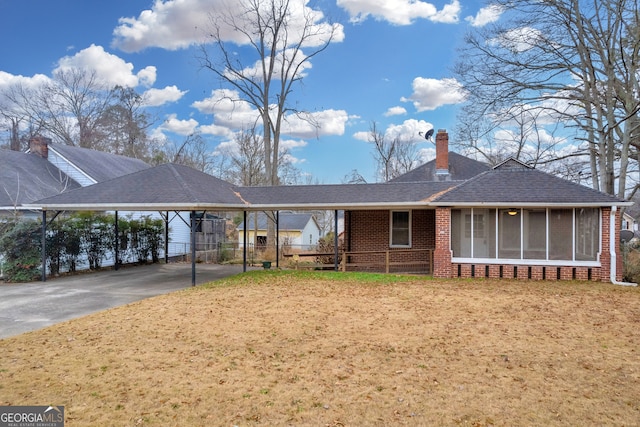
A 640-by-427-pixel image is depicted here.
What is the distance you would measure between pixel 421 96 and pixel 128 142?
2502 centimetres

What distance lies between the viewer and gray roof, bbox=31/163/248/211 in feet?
37.4

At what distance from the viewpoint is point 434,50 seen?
63.4 ft

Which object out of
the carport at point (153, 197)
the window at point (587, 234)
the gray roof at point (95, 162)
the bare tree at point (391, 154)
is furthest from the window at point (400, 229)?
the bare tree at point (391, 154)

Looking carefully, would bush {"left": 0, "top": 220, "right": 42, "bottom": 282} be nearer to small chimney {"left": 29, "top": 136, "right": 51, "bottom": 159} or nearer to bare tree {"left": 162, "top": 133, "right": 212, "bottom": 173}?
small chimney {"left": 29, "top": 136, "right": 51, "bottom": 159}

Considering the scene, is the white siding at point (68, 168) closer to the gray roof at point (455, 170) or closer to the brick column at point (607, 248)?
the gray roof at point (455, 170)

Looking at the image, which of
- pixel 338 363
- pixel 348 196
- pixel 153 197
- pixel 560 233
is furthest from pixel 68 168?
pixel 560 233

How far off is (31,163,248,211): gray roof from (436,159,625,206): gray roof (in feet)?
25.2

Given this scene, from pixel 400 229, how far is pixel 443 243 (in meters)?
2.96

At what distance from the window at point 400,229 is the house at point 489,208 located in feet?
3.90

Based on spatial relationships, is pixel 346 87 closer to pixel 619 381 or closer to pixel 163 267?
pixel 163 267

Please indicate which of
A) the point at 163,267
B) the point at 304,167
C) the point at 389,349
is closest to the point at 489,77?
the point at 389,349

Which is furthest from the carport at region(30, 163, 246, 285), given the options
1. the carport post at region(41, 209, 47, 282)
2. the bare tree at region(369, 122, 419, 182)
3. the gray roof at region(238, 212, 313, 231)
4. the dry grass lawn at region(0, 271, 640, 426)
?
the bare tree at region(369, 122, 419, 182)

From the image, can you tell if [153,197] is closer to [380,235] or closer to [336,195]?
[336,195]
